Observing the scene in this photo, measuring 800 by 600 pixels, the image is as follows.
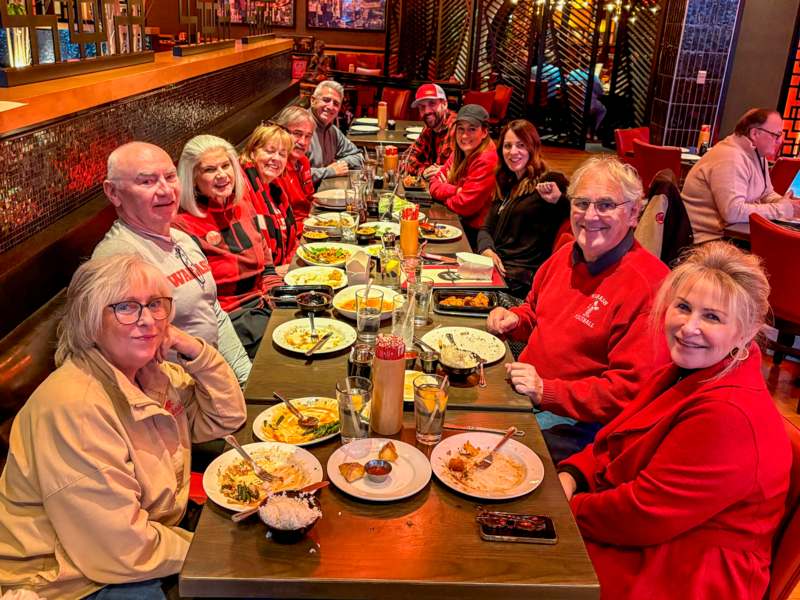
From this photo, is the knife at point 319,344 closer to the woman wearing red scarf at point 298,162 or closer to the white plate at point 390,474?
the white plate at point 390,474

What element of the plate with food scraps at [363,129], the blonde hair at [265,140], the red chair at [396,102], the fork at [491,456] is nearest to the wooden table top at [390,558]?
the fork at [491,456]

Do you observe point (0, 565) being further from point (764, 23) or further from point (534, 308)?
point (764, 23)

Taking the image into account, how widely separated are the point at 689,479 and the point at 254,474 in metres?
1.01

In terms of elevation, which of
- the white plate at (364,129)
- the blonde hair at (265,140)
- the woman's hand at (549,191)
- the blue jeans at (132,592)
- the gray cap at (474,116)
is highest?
the gray cap at (474,116)

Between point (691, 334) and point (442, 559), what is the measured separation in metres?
0.81

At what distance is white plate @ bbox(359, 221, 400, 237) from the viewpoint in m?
3.70

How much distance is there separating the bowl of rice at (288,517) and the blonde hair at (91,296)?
601 mm

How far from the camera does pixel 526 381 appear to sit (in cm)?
210

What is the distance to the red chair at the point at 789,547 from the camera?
1.54 metres

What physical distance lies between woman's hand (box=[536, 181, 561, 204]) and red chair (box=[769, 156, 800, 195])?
321cm

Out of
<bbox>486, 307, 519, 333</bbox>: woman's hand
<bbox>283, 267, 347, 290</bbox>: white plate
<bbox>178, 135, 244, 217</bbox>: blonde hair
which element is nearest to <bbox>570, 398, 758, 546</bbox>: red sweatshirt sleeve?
<bbox>486, 307, 519, 333</bbox>: woman's hand

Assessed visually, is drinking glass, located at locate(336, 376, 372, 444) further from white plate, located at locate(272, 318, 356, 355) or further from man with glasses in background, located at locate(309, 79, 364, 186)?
man with glasses in background, located at locate(309, 79, 364, 186)

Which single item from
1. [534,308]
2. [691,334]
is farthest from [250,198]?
[691,334]

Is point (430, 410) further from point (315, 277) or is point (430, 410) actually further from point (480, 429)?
point (315, 277)
